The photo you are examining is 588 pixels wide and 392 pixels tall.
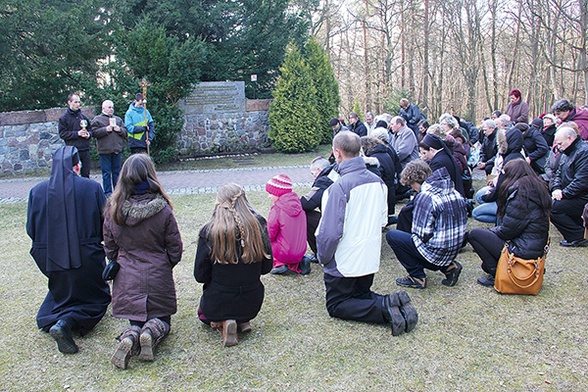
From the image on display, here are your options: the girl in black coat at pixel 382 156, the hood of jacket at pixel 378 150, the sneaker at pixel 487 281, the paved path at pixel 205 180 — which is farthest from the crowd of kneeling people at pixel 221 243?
the paved path at pixel 205 180

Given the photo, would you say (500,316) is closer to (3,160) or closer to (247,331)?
(247,331)

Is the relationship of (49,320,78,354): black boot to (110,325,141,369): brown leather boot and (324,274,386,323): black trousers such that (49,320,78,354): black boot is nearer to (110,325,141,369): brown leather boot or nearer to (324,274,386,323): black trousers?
(110,325,141,369): brown leather boot

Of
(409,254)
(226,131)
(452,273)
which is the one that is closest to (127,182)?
(409,254)

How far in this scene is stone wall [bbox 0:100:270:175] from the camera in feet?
42.9

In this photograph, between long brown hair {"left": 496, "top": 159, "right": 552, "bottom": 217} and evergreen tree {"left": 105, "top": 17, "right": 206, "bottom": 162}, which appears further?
evergreen tree {"left": 105, "top": 17, "right": 206, "bottom": 162}

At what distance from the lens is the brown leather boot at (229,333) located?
3709mm

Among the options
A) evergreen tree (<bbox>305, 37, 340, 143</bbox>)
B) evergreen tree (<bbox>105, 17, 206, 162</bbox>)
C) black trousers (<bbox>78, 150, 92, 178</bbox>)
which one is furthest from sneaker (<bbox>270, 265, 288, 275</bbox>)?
evergreen tree (<bbox>305, 37, 340, 143</bbox>)

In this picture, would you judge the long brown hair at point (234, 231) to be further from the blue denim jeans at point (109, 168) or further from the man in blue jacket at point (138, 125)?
the man in blue jacket at point (138, 125)

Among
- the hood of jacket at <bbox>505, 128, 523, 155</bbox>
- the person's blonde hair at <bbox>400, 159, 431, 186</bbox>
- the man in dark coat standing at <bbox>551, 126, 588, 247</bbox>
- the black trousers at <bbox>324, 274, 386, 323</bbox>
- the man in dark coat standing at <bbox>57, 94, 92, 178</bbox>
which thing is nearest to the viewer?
the black trousers at <bbox>324, 274, 386, 323</bbox>

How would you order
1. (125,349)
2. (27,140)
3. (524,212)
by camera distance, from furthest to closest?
(27,140) → (524,212) → (125,349)

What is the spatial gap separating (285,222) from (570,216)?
12.2 ft

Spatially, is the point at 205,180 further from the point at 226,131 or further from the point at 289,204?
the point at 289,204

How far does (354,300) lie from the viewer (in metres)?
4.04

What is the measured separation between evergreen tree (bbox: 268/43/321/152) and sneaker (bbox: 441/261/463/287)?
1134 centimetres
